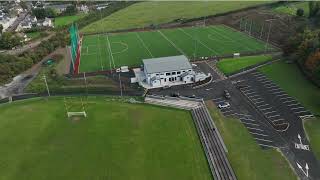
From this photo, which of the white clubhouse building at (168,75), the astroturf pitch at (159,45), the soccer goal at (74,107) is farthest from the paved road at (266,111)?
the astroturf pitch at (159,45)

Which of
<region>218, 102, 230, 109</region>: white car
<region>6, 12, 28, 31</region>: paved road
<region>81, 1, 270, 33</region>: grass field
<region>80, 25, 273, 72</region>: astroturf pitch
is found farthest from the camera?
<region>6, 12, 28, 31</region>: paved road

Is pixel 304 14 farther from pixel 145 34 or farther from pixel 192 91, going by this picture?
pixel 192 91

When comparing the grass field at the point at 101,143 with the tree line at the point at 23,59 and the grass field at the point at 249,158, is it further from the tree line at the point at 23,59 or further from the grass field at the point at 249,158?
the tree line at the point at 23,59

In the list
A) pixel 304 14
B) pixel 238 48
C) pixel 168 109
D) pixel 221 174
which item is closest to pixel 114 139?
pixel 168 109

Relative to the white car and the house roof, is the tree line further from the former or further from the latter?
the white car

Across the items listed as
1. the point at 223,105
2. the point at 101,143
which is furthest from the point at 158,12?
the point at 101,143

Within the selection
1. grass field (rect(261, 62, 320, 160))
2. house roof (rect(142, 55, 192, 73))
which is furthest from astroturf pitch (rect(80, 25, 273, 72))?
grass field (rect(261, 62, 320, 160))

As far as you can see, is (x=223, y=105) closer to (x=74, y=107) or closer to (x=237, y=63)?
(x=237, y=63)
